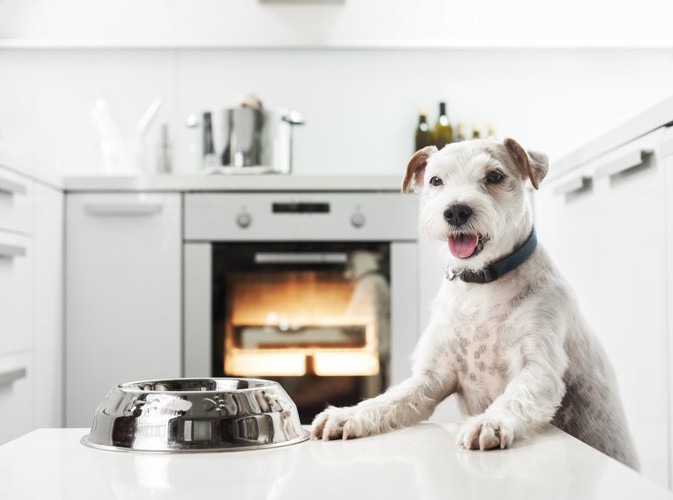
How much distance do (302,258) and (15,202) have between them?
97cm

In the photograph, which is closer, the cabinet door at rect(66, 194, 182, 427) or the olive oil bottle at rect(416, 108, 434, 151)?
the cabinet door at rect(66, 194, 182, 427)

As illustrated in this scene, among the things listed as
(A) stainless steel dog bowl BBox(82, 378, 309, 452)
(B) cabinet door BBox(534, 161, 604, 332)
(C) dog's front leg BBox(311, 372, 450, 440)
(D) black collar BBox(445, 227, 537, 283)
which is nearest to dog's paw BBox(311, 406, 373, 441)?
(C) dog's front leg BBox(311, 372, 450, 440)

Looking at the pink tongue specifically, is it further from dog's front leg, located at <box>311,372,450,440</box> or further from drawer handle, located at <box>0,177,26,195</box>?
drawer handle, located at <box>0,177,26,195</box>

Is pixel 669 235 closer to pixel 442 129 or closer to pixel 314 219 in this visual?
pixel 314 219

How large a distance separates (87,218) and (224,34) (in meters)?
1.06

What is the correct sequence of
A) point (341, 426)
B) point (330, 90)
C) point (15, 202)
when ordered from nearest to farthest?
1. point (341, 426)
2. point (15, 202)
3. point (330, 90)

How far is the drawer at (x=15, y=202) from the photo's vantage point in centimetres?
235

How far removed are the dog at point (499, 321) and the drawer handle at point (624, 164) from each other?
37 cm

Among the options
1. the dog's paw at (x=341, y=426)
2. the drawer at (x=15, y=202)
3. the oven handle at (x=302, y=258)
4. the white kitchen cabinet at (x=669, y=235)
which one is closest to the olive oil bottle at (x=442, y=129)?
the oven handle at (x=302, y=258)

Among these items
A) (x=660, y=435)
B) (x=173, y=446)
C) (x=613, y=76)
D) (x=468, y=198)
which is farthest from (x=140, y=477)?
(x=613, y=76)

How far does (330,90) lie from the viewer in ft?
11.7

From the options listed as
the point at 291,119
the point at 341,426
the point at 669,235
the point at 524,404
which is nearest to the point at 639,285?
the point at 669,235

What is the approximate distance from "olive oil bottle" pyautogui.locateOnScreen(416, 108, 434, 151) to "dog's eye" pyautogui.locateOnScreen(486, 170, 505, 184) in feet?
6.44

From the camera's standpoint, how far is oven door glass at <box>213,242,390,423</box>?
9.22 feet
